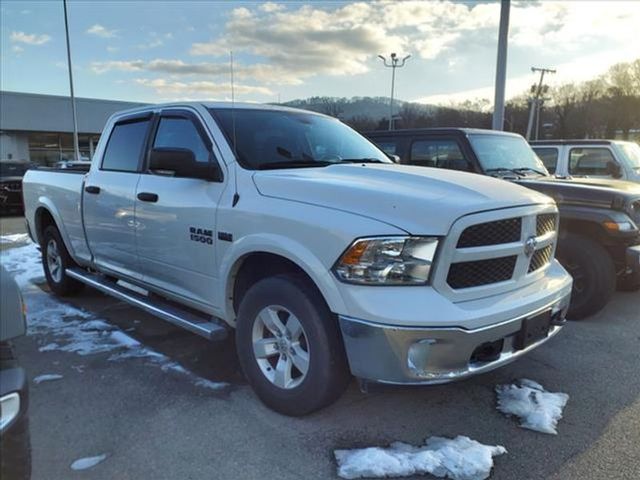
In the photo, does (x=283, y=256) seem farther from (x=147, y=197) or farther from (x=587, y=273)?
(x=587, y=273)

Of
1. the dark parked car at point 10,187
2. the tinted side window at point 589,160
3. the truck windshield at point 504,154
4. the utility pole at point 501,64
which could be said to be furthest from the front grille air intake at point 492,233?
the dark parked car at point 10,187

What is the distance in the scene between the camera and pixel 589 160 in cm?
916

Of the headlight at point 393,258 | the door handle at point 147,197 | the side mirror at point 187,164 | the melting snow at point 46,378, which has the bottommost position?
the melting snow at point 46,378

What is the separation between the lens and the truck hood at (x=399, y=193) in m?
2.75

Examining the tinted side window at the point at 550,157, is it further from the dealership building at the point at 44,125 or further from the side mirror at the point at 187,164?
the dealership building at the point at 44,125

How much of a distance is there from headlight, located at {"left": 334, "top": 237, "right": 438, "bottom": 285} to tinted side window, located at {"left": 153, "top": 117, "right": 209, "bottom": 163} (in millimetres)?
1635

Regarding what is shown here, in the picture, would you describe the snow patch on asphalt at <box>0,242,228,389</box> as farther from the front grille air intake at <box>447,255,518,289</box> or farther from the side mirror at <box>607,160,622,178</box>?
the side mirror at <box>607,160,622,178</box>

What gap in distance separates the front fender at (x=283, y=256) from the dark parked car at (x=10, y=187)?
1369 centimetres

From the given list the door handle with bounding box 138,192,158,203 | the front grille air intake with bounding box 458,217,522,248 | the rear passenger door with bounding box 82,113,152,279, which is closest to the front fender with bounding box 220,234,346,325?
the front grille air intake with bounding box 458,217,522,248

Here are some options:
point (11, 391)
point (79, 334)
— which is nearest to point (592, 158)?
point (79, 334)

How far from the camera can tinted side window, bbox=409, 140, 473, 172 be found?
6.52 m

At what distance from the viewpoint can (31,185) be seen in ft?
20.9

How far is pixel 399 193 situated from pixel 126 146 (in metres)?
2.99

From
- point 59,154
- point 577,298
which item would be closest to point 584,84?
point 59,154
